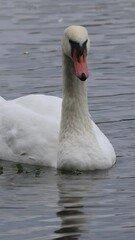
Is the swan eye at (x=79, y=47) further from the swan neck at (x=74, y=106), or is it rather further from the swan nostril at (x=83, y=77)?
the swan neck at (x=74, y=106)

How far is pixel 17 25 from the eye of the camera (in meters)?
23.4

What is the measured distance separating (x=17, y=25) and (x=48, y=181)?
9.95m

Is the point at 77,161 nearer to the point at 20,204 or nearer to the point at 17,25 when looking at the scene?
the point at 20,204

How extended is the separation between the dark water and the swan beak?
120 centimetres

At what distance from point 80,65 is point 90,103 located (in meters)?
3.36

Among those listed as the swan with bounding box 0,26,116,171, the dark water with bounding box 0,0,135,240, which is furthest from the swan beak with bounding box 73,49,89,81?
the dark water with bounding box 0,0,135,240

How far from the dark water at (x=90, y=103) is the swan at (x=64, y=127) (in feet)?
0.77

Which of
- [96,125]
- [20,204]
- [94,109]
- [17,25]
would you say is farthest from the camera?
[17,25]

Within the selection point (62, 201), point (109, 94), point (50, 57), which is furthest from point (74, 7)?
point (62, 201)

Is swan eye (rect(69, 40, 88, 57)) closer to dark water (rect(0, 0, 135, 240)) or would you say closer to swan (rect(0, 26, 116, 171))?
swan (rect(0, 26, 116, 171))

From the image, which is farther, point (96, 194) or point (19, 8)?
point (19, 8)

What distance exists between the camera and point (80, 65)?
13.9 meters

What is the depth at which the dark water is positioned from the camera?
11.7m

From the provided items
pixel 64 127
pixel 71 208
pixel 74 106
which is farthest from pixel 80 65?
pixel 71 208
